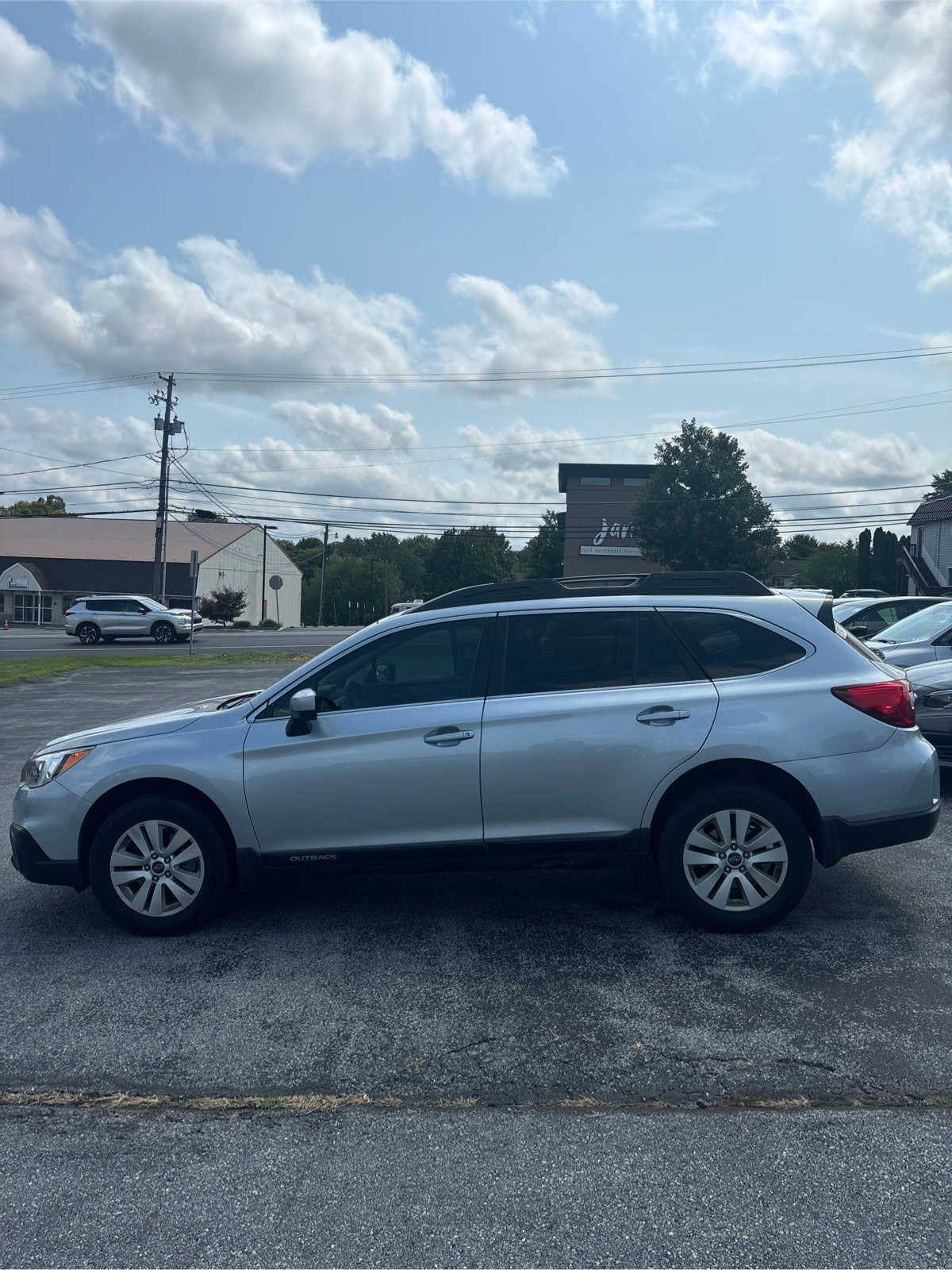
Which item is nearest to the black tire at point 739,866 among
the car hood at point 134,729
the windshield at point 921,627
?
the car hood at point 134,729

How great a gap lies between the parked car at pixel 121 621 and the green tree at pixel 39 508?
8031 centimetres

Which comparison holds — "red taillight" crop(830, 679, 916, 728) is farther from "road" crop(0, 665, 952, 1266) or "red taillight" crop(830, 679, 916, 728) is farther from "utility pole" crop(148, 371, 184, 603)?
"utility pole" crop(148, 371, 184, 603)

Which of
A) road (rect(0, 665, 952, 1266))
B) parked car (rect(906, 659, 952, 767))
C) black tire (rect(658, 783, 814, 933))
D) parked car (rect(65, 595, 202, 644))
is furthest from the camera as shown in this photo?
parked car (rect(65, 595, 202, 644))

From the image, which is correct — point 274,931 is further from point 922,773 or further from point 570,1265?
point 922,773

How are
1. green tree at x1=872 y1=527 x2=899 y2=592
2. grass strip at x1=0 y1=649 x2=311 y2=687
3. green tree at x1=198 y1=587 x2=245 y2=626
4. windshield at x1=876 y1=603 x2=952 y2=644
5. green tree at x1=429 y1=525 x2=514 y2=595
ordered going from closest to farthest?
windshield at x1=876 y1=603 x2=952 y2=644 → grass strip at x1=0 y1=649 x2=311 y2=687 → green tree at x1=872 y1=527 x2=899 y2=592 → green tree at x1=198 y1=587 x2=245 y2=626 → green tree at x1=429 y1=525 x2=514 y2=595

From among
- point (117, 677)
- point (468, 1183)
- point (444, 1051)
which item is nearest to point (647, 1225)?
point (468, 1183)

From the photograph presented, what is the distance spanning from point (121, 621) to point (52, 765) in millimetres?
35086

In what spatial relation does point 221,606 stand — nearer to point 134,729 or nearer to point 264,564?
point 264,564

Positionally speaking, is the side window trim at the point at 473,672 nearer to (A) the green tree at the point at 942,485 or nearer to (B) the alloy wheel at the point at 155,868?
(B) the alloy wheel at the point at 155,868

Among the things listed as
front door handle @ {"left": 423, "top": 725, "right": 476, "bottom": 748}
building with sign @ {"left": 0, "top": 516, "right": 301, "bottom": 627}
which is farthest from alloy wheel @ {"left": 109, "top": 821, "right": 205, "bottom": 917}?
building with sign @ {"left": 0, "top": 516, "right": 301, "bottom": 627}

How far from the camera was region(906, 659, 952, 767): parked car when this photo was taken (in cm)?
807

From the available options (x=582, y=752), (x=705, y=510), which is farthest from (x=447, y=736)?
(x=705, y=510)

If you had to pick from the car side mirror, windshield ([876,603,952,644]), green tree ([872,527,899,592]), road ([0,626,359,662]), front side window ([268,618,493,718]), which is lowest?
road ([0,626,359,662])

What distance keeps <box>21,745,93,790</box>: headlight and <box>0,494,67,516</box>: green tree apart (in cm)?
11575
